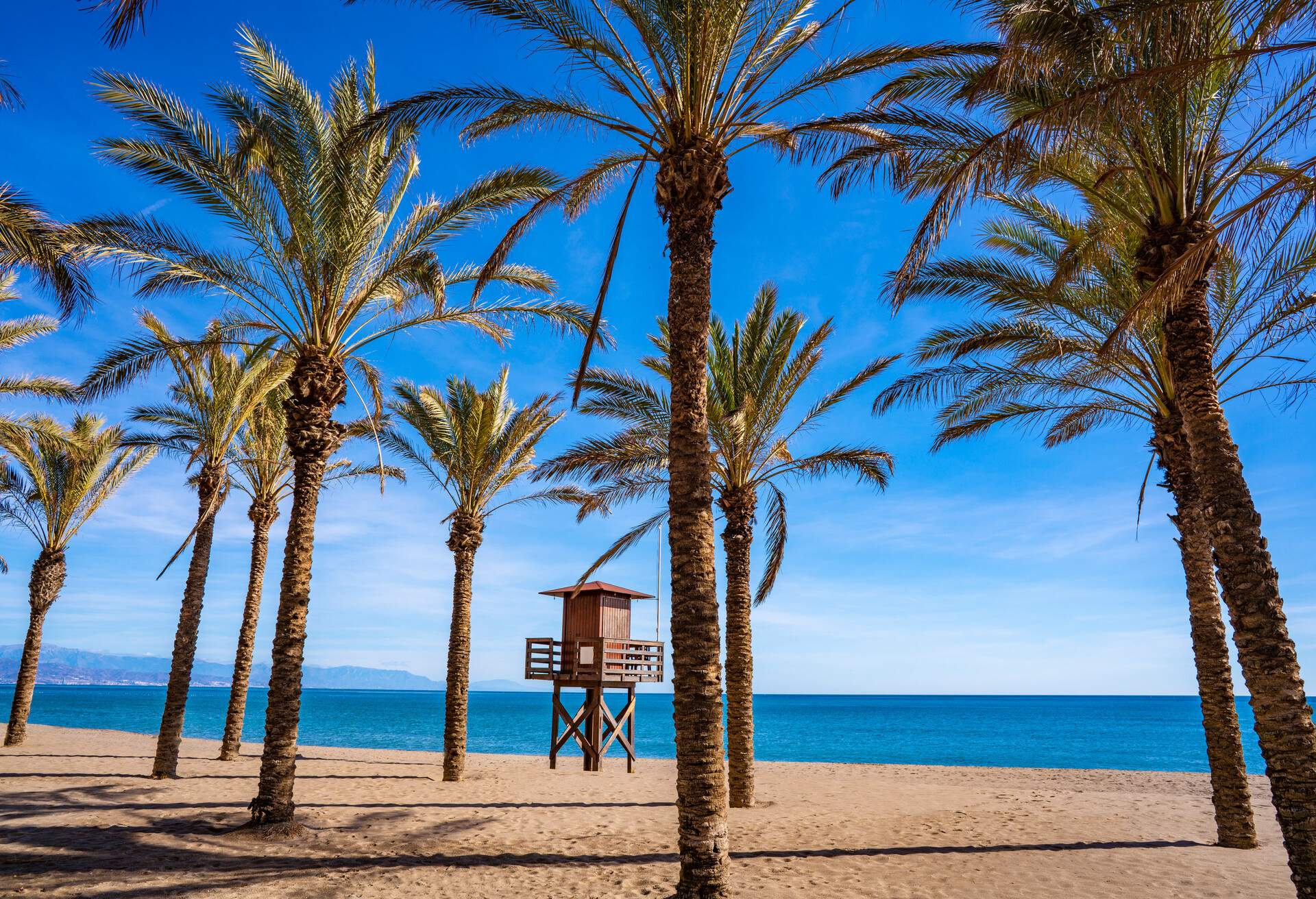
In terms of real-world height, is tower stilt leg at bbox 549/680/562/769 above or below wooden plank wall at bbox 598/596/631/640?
below

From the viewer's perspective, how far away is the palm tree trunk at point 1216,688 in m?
10.1

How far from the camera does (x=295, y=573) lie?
10641 millimetres

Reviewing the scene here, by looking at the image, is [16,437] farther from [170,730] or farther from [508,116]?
[508,116]

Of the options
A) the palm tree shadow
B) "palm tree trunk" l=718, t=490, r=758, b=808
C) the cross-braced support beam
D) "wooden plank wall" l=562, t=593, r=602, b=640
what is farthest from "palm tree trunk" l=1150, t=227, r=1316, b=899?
the cross-braced support beam

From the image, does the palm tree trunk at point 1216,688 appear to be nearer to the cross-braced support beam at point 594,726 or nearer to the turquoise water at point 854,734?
the cross-braced support beam at point 594,726


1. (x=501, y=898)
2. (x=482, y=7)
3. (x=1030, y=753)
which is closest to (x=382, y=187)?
(x=482, y=7)

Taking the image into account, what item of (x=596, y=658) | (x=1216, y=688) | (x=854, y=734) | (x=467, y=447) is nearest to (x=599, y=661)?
(x=596, y=658)

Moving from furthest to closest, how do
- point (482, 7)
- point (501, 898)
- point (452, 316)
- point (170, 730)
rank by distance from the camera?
point (170, 730) → point (452, 316) → point (482, 7) → point (501, 898)

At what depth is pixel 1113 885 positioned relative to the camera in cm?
845

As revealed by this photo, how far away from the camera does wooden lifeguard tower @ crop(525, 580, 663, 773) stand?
22.1 m

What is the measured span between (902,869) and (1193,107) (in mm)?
9260

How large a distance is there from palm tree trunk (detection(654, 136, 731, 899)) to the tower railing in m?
14.6

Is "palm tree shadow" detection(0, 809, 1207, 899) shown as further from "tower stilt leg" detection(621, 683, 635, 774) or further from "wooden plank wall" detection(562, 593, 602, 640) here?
"tower stilt leg" detection(621, 683, 635, 774)

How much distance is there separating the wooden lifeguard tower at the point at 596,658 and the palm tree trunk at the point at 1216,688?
14.6 meters
